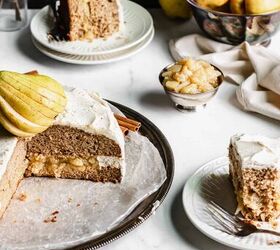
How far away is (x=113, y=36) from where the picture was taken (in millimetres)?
1879

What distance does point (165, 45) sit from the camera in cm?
192

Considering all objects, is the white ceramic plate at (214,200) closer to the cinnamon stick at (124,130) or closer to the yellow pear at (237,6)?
the cinnamon stick at (124,130)

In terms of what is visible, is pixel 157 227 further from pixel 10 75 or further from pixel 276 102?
pixel 276 102

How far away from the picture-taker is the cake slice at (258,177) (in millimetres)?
1200

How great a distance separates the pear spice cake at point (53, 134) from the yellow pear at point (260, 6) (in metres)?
0.51

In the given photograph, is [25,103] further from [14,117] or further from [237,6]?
[237,6]

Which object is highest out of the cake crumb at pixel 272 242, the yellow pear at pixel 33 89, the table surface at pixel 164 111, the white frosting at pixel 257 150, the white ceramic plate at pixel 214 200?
the yellow pear at pixel 33 89

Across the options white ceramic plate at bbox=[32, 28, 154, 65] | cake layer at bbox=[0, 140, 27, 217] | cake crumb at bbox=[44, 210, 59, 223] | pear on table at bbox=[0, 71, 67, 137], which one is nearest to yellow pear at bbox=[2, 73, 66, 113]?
pear on table at bbox=[0, 71, 67, 137]

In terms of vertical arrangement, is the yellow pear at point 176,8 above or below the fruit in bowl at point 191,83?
below

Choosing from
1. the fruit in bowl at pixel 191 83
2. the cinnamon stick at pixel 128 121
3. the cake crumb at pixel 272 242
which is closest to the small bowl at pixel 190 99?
the fruit in bowl at pixel 191 83

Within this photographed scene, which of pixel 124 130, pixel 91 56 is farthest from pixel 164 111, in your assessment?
pixel 91 56

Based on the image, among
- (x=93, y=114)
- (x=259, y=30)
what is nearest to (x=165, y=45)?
(x=259, y=30)

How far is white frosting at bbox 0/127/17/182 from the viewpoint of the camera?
1272mm

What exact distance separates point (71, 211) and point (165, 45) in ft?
2.51
